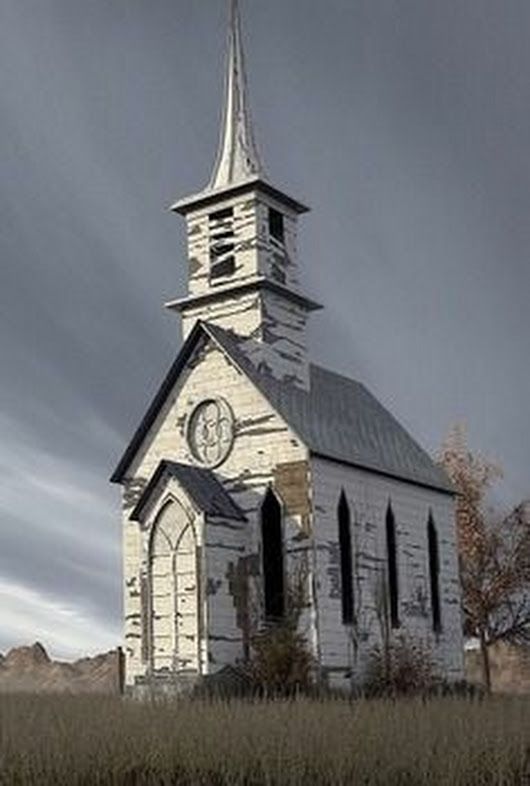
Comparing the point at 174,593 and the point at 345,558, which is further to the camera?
the point at 345,558

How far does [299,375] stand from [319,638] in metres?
8.61

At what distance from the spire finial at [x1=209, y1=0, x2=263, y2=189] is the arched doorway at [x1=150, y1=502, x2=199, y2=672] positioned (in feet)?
35.5

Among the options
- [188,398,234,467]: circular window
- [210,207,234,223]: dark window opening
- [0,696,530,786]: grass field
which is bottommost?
[0,696,530,786]: grass field

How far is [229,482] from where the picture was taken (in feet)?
103

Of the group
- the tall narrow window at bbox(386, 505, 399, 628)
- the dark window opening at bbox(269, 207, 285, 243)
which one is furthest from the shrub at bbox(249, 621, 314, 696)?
the dark window opening at bbox(269, 207, 285, 243)

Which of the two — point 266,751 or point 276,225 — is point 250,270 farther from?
point 266,751

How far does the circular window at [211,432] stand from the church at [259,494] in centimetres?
4

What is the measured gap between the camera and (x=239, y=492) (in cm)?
3109

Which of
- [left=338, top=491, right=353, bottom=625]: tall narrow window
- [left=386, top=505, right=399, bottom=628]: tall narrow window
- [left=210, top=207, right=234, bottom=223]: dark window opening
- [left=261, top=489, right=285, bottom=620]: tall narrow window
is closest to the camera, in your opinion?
[left=261, top=489, right=285, bottom=620]: tall narrow window

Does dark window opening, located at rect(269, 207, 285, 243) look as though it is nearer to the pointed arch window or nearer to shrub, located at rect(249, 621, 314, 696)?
the pointed arch window

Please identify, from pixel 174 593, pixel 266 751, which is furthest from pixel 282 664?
pixel 266 751

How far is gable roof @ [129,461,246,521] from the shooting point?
29.6m

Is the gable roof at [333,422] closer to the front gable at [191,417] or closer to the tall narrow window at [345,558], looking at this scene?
the front gable at [191,417]

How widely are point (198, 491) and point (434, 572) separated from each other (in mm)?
9846
